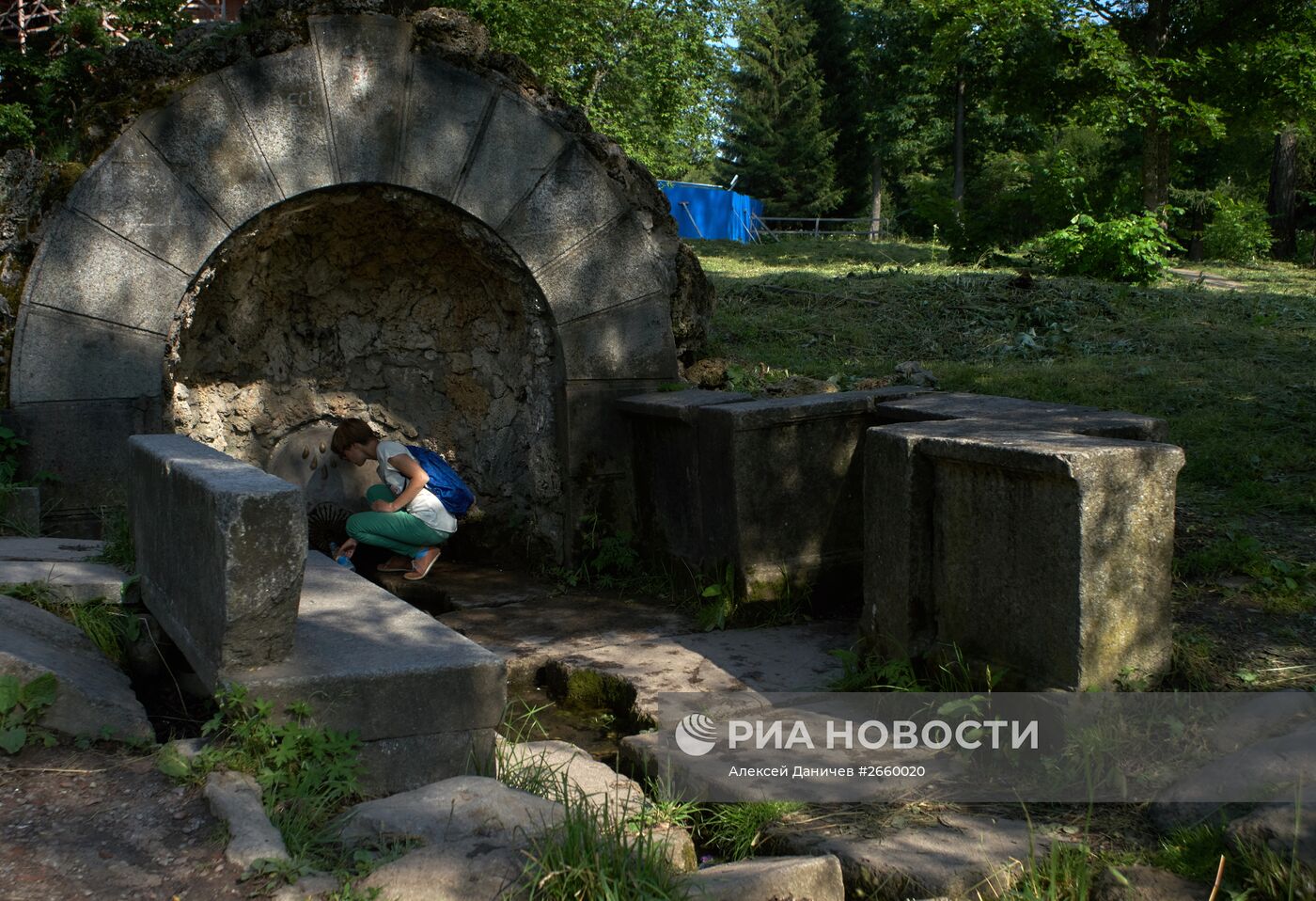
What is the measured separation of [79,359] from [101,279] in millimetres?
364

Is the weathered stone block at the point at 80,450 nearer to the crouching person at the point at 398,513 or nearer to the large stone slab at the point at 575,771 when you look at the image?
the crouching person at the point at 398,513

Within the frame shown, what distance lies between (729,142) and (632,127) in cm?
1435

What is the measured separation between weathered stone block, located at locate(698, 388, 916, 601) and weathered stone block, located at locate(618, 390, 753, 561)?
0.15 m

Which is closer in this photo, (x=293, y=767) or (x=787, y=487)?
(x=293, y=767)

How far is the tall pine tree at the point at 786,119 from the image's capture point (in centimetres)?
3450

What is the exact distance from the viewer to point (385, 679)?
3.21 meters

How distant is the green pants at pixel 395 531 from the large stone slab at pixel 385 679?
2209 millimetres

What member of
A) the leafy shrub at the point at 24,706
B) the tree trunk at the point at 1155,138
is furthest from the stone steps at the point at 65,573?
the tree trunk at the point at 1155,138

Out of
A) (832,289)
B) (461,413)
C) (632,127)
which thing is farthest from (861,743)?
(632,127)

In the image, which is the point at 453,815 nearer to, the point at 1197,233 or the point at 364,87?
the point at 364,87

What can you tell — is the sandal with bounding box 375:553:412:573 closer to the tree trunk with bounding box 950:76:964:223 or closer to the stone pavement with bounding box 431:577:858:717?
the stone pavement with bounding box 431:577:858:717

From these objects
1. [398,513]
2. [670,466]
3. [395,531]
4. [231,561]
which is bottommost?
[395,531]

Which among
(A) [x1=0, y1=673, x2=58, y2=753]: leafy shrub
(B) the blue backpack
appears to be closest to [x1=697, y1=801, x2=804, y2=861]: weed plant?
(A) [x1=0, y1=673, x2=58, y2=753]: leafy shrub

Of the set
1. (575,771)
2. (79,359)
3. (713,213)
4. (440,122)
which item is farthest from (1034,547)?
(713,213)
